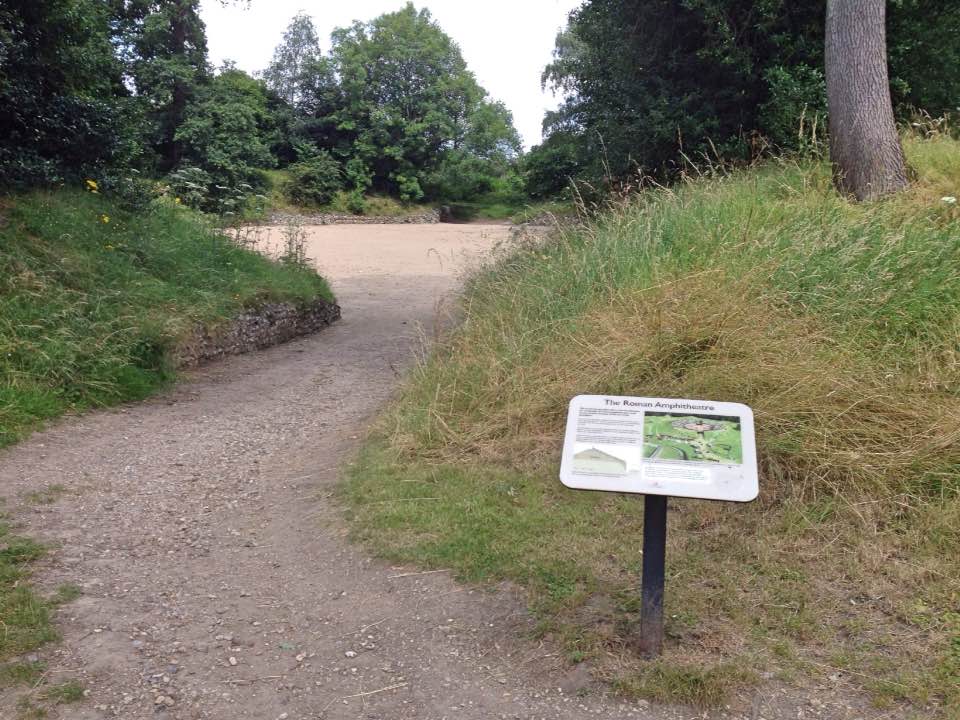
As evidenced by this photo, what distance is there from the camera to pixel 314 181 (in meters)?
36.2

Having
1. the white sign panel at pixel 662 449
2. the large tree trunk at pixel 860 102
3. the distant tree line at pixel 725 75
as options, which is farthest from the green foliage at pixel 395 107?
the white sign panel at pixel 662 449

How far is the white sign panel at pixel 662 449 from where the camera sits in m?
2.70

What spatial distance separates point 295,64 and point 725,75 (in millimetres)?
36232

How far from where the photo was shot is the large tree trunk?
276 inches

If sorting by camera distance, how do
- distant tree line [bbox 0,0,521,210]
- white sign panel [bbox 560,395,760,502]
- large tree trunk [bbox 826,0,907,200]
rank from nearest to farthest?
1. white sign panel [bbox 560,395,760,502]
2. large tree trunk [bbox 826,0,907,200]
3. distant tree line [bbox 0,0,521,210]

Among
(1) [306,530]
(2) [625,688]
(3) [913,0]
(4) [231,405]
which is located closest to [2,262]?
(4) [231,405]

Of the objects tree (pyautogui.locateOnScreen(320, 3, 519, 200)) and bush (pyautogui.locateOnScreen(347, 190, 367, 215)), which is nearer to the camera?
bush (pyautogui.locateOnScreen(347, 190, 367, 215))

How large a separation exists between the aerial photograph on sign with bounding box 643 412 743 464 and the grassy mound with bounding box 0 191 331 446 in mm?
4537

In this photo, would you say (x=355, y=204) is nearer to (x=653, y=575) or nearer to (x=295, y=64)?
(x=295, y=64)

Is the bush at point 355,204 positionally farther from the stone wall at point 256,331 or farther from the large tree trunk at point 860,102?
the large tree trunk at point 860,102

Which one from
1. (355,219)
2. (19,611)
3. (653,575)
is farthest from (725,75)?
(355,219)

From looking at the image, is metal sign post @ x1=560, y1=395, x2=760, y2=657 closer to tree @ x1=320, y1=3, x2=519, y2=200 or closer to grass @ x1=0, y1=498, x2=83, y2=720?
grass @ x1=0, y1=498, x2=83, y2=720

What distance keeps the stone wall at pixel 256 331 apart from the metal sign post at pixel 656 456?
5.82 metres

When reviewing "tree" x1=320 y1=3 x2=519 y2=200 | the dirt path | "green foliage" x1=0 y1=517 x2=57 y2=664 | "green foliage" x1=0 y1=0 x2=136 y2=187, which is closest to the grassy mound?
the dirt path
